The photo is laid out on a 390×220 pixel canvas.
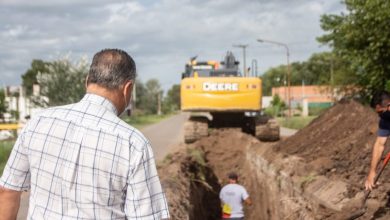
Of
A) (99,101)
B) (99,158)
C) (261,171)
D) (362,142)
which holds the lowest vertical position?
(261,171)

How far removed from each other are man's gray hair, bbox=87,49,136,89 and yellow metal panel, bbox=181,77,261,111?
15617 millimetres

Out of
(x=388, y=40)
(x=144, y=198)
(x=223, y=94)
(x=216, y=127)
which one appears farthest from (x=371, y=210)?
(x=388, y=40)

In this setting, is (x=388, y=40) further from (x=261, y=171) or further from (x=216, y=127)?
(x=261, y=171)

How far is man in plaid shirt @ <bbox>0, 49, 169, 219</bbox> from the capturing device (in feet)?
9.70

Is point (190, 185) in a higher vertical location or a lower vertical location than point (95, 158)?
lower

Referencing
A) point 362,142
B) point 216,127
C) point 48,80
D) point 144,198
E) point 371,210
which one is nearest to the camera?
point 144,198

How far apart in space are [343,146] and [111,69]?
10.3 metres

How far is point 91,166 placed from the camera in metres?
2.99

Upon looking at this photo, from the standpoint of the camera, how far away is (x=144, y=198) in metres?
2.96

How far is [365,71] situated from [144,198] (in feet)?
72.9

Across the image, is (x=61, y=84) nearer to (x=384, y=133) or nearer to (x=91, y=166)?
(x=384, y=133)

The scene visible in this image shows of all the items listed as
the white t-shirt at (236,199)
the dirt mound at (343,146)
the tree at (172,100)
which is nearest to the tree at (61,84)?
the dirt mound at (343,146)

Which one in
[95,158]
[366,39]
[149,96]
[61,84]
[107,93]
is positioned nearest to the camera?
[95,158]

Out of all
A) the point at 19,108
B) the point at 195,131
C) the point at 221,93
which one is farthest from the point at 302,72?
the point at 221,93
